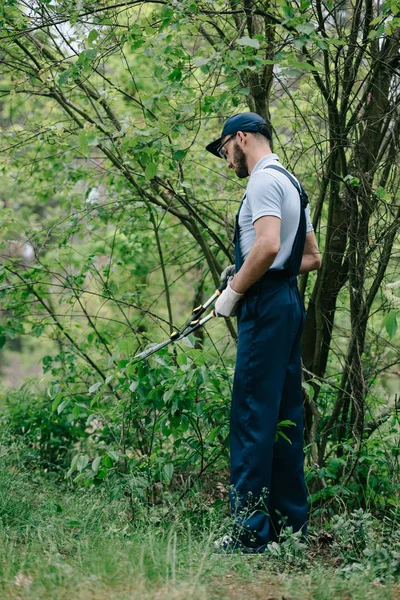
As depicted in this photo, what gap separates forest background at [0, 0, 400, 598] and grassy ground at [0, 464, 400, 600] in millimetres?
13

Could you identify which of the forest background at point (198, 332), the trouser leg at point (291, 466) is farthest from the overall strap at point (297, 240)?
the forest background at point (198, 332)

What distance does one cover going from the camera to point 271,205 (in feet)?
11.1

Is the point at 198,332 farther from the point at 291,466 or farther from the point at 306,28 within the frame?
the point at 306,28

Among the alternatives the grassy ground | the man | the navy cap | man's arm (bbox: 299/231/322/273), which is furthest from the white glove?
the grassy ground

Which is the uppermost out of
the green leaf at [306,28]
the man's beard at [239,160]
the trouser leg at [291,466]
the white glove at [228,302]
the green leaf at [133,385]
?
the green leaf at [306,28]

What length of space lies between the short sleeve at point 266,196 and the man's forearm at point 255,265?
16 cm

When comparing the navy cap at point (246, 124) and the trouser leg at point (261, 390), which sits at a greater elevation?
the navy cap at point (246, 124)

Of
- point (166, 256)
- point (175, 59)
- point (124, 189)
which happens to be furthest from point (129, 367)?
point (166, 256)

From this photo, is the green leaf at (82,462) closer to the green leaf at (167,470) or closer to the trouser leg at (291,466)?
the green leaf at (167,470)

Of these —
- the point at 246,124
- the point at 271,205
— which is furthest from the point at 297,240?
the point at 246,124

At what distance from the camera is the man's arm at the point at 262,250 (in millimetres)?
3330

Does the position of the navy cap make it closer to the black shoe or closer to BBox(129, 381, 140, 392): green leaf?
BBox(129, 381, 140, 392): green leaf

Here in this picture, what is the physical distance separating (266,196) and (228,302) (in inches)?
21.4

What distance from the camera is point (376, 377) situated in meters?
5.01
